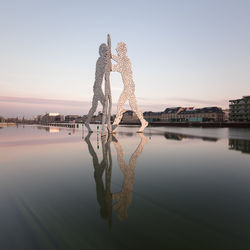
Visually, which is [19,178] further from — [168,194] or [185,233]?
[185,233]

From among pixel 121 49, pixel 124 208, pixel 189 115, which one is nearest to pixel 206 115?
pixel 189 115

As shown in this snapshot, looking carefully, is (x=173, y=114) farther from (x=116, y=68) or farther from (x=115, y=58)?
(x=115, y=58)

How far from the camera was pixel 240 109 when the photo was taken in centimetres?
8706

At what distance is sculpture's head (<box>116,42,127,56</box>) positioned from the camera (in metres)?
29.4

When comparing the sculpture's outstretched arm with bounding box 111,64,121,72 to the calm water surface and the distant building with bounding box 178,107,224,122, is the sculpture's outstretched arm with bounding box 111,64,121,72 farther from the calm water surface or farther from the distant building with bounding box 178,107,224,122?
the distant building with bounding box 178,107,224,122

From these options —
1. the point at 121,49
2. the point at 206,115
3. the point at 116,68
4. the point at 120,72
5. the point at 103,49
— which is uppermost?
the point at 121,49

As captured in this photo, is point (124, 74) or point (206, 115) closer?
point (124, 74)

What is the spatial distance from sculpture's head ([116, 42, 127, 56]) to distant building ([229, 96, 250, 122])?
77654mm

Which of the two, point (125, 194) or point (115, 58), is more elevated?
point (115, 58)

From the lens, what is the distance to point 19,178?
8086 millimetres

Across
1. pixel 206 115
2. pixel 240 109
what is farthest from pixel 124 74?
pixel 206 115

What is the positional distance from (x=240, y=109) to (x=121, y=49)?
7949 centimetres

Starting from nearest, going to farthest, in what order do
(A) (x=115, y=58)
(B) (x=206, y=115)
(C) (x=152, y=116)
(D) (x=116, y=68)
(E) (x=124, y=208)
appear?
(E) (x=124, y=208) → (A) (x=115, y=58) → (D) (x=116, y=68) → (B) (x=206, y=115) → (C) (x=152, y=116)

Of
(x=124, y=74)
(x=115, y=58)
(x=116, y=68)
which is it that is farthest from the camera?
(x=124, y=74)
